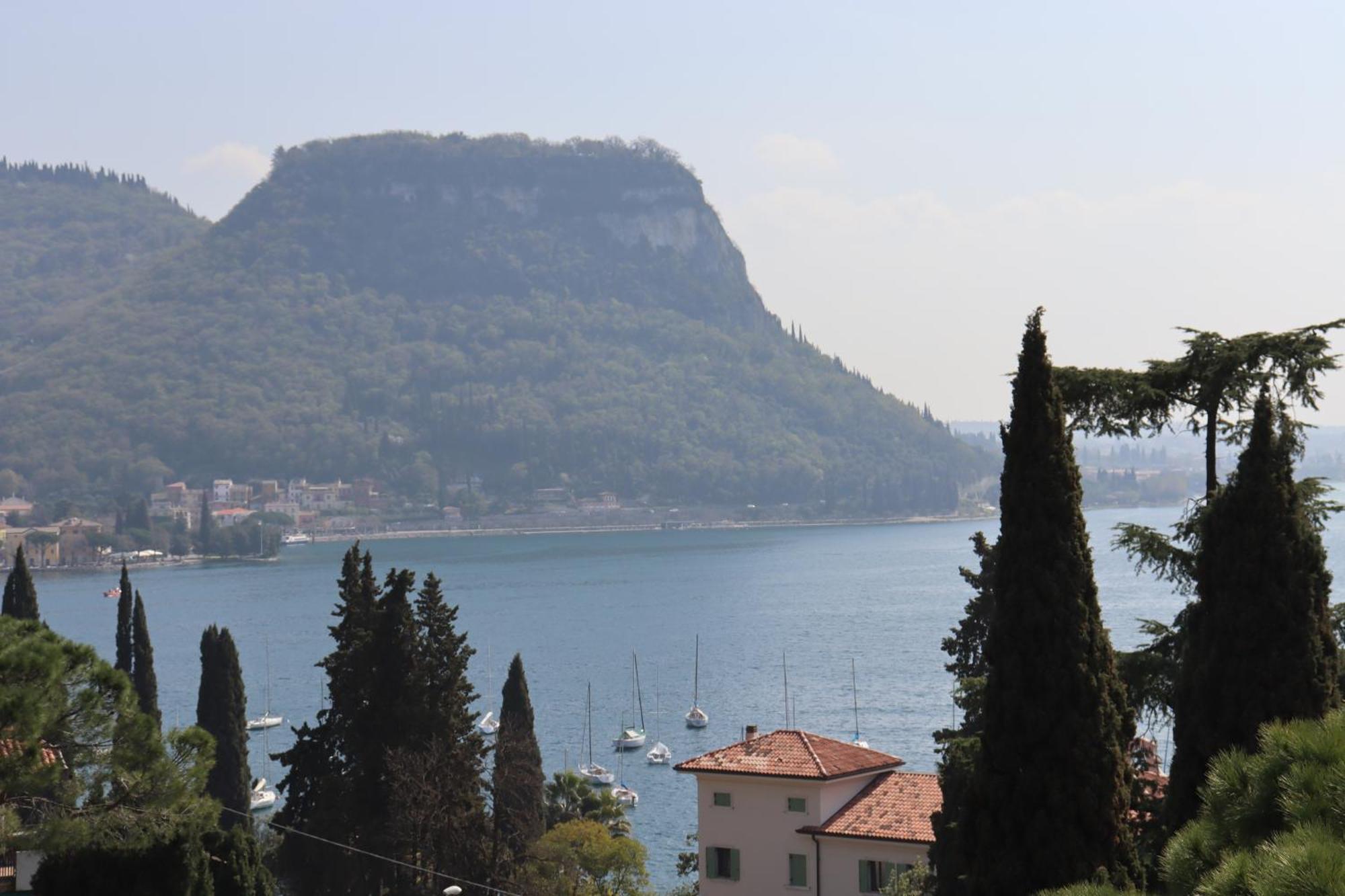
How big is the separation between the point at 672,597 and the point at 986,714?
405ft

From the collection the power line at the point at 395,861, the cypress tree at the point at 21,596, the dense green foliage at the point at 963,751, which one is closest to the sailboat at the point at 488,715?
the cypress tree at the point at 21,596

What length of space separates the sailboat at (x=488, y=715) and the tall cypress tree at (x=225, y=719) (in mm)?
19297

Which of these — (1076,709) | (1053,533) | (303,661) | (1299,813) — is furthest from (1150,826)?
(303,661)

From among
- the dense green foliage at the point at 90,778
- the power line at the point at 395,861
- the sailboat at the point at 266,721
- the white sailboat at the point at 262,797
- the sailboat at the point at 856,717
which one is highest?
the dense green foliage at the point at 90,778

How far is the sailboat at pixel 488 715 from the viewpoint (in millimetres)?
72375

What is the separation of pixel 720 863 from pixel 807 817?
4.86 feet

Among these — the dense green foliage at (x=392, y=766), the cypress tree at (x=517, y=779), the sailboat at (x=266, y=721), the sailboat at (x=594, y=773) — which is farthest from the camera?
the sailboat at (x=266, y=721)

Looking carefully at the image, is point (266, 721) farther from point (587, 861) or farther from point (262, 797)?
point (587, 861)

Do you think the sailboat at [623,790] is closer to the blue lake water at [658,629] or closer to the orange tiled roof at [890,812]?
the blue lake water at [658,629]

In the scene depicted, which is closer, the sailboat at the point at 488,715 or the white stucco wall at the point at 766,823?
the white stucco wall at the point at 766,823

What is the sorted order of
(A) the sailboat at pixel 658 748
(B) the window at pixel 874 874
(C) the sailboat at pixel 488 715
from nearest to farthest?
(B) the window at pixel 874 874
(A) the sailboat at pixel 658 748
(C) the sailboat at pixel 488 715

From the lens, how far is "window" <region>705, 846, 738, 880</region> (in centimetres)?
2100

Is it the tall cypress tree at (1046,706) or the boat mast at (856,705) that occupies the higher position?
the tall cypress tree at (1046,706)

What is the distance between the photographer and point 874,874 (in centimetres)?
1988
